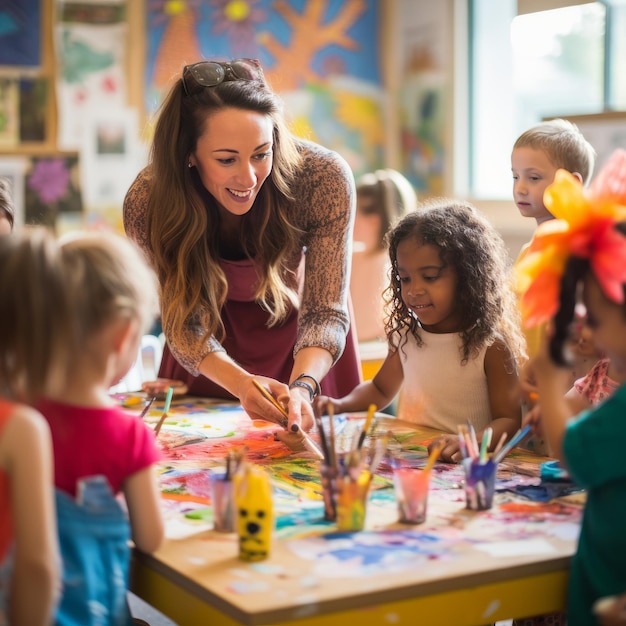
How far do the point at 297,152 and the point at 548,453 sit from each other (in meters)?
0.85

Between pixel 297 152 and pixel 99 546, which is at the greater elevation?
pixel 297 152

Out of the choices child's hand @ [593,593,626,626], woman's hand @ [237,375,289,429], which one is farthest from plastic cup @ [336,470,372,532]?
woman's hand @ [237,375,289,429]

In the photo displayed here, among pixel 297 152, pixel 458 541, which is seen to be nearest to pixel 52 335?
pixel 458 541

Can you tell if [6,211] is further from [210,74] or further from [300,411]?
[300,411]

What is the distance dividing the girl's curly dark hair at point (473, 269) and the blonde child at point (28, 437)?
97 cm

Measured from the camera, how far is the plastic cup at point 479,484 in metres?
1.36

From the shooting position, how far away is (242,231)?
2.18 m

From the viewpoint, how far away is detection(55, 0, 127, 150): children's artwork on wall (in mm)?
4891

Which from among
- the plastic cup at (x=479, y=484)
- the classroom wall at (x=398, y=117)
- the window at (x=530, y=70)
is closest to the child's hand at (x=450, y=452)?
the plastic cup at (x=479, y=484)

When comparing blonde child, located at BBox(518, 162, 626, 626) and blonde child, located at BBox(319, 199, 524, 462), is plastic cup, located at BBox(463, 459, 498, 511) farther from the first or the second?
blonde child, located at BBox(319, 199, 524, 462)

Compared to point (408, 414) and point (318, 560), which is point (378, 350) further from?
point (318, 560)

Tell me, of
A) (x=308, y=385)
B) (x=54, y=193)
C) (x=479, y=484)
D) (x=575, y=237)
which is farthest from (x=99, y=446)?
(x=54, y=193)

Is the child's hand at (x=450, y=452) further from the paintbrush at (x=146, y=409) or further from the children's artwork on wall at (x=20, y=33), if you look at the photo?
the children's artwork on wall at (x=20, y=33)

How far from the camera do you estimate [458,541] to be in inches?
48.7
